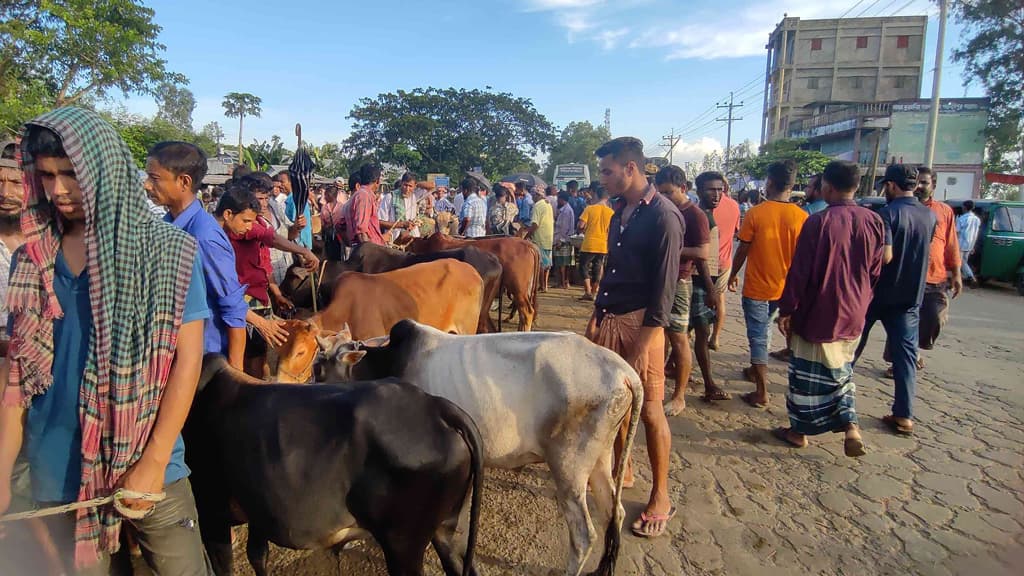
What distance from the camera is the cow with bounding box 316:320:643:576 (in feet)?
9.02

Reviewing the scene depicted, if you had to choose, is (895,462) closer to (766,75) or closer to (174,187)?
(174,187)

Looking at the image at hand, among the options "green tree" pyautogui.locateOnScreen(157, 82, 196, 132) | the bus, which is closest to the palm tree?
"green tree" pyautogui.locateOnScreen(157, 82, 196, 132)

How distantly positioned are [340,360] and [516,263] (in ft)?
16.0

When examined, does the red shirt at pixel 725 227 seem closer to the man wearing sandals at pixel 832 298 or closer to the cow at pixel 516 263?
the man wearing sandals at pixel 832 298

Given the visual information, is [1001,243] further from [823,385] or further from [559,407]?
[559,407]

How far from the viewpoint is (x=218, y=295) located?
8.66 ft

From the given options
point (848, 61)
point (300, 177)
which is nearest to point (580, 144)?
point (848, 61)

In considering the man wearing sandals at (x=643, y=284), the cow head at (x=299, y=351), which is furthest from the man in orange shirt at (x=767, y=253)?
the cow head at (x=299, y=351)

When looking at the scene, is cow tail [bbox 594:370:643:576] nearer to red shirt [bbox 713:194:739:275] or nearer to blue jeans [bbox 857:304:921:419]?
blue jeans [bbox 857:304:921:419]

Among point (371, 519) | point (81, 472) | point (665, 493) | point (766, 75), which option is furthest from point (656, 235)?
point (766, 75)

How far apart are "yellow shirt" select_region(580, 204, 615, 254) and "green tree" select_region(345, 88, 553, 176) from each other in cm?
3581

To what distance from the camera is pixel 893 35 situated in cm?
5444

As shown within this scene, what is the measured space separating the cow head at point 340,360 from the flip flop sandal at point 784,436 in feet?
10.8

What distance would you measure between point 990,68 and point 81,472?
38014 millimetres
